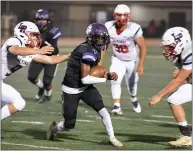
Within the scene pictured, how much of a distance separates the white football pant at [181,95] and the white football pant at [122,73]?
2.66m

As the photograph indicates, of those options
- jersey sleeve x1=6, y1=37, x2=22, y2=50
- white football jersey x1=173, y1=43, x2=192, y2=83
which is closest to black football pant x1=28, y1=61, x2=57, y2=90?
jersey sleeve x1=6, y1=37, x2=22, y2=50

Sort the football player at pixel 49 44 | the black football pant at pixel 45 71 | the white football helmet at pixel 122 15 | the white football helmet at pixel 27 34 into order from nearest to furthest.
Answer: the white football helmet at pixel 27 34 < the white football helmet at pixel 122 15 < the football player at pixel 49 44 < the black football pant at pixel 45 71

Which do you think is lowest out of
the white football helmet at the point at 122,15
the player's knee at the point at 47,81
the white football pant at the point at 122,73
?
the player's knee at the point at 47,81

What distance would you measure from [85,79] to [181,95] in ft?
3.72

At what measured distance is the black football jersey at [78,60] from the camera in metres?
6.47

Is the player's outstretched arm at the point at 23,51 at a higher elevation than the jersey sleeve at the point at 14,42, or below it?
below

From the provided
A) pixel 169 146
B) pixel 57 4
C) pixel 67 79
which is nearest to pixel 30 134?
pixel 67 79

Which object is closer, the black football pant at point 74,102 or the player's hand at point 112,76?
the player's hand at point 112,76

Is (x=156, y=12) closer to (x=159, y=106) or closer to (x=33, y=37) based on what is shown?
(x=159, y=106)

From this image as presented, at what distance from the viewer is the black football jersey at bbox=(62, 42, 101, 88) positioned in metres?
6.47

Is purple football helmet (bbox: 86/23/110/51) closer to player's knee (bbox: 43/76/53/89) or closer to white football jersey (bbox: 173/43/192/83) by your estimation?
white football jersey (bbox: 173/43/192/83)

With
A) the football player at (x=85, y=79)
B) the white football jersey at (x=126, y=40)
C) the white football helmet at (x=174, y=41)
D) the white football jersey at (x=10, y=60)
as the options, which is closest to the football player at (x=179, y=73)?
the white football helmet at (x=174, y=41)

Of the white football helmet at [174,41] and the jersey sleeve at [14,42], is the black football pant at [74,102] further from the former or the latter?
the white football helmet at [174,41]

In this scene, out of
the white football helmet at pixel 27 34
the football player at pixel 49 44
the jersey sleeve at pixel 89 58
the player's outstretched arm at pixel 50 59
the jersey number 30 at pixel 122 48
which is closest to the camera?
the jersey sleeve at pixel 89 58
